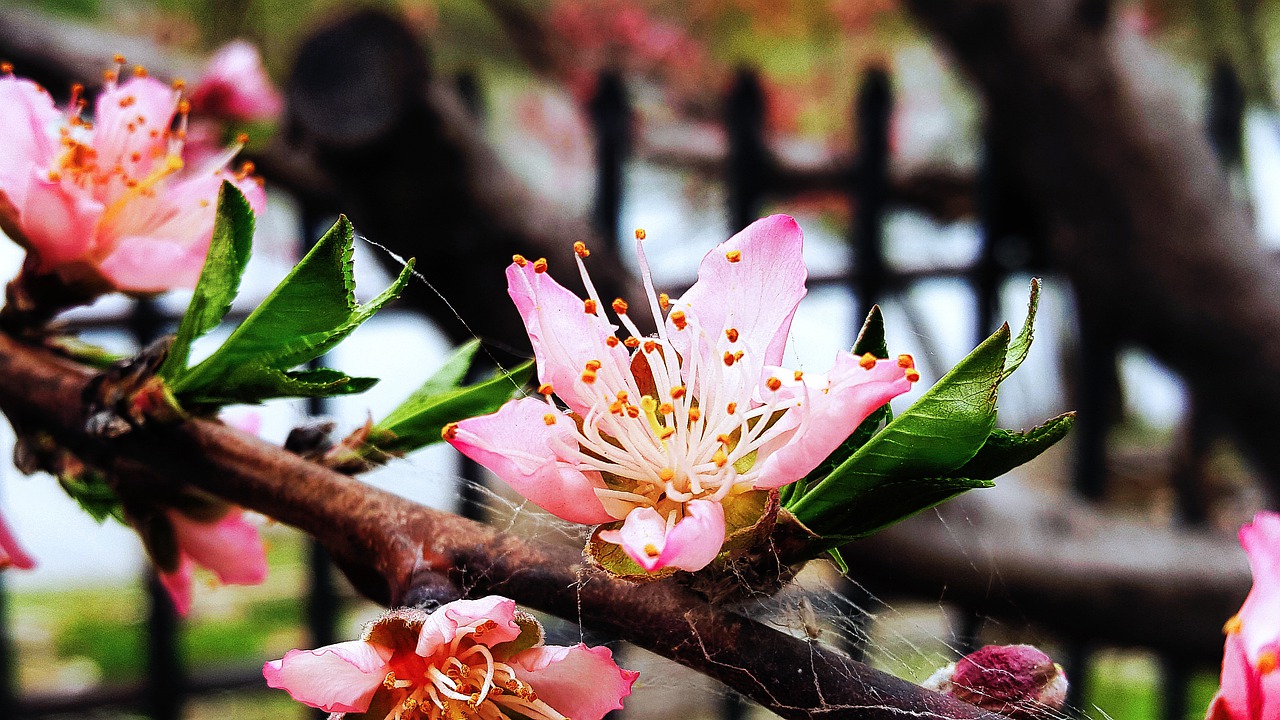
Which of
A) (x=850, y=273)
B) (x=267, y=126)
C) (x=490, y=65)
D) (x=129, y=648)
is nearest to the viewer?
(x=267, y=126)

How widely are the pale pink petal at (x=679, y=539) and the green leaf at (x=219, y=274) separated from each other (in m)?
0.11

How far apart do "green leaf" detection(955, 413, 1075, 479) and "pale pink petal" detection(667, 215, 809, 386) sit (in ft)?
0.14

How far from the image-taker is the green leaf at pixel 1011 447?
17 cm

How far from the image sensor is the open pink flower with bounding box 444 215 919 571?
170 mm

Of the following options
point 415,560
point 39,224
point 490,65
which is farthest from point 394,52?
point 490,65

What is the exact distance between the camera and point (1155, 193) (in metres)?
0.78

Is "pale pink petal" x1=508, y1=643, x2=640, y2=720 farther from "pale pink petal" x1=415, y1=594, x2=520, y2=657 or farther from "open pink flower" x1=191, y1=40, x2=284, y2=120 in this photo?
Answer: "open pink flower" x1=191, y1=40, x2=284, y2=120

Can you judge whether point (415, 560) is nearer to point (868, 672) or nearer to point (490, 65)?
point (868, 672)

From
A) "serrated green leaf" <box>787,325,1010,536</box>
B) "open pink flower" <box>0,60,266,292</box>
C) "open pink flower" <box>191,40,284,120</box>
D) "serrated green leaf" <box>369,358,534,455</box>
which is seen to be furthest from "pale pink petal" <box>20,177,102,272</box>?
"open pink flower" <box>191,40,284,120</box>

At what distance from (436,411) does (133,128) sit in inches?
6.5

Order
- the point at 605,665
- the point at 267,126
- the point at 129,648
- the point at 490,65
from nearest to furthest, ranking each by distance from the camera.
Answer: the point at 605,665
the point at 267,126
the point at 129,648
the point at 490,65

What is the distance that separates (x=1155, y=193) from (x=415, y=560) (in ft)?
2.51

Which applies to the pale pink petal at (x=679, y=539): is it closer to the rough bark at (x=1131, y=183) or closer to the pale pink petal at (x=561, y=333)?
the pale pink petal at (x=561, y=333)

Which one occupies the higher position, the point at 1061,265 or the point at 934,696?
the point at 934,696
